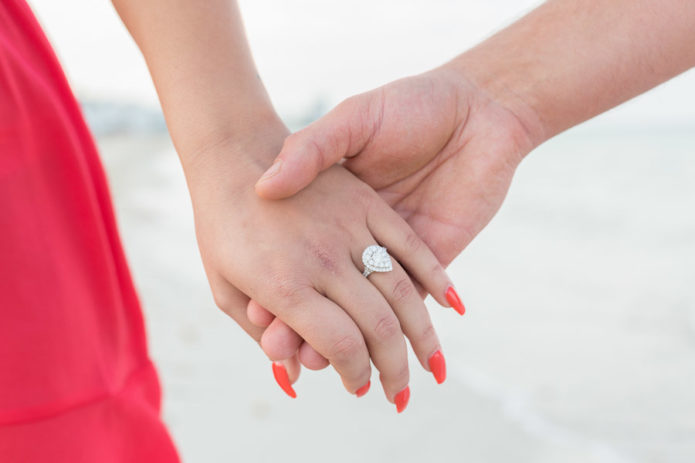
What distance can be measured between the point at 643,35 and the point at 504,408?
73.2 inches

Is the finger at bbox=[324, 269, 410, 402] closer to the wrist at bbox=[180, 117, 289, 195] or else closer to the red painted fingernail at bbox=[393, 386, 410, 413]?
the red painted fingernail at bbox=[393, 386, 410, 413]

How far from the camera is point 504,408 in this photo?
9.23 feet

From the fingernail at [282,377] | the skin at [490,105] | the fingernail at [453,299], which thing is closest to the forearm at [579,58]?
the skin at [490,105]

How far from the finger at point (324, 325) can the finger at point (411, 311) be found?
0.36 ft

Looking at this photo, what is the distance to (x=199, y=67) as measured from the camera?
1.30 metres

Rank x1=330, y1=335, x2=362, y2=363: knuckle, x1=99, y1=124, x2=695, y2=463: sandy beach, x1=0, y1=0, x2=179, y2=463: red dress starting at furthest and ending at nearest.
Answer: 1. x1=99, y1=124, x2=695, y2=463: sandy beach
2. x1=330, y1=335, x2=362, y2=363: knuckle
3. x1=0, y1=0, x2=179, y2=463: red dress

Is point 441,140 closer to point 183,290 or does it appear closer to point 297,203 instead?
point 297,203

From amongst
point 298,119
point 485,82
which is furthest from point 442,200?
point 298,119

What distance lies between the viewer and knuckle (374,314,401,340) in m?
1.29

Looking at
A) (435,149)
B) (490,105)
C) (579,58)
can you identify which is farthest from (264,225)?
(579,58)

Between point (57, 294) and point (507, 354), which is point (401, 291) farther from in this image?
point (507, 354)

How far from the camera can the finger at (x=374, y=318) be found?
4.23 feet

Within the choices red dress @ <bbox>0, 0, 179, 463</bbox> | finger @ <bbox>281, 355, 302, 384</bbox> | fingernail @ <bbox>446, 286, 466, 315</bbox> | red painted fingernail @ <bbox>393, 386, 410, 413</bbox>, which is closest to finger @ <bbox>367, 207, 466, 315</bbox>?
fingernail @ <bbox>446, 286, 466, 315</bbox>

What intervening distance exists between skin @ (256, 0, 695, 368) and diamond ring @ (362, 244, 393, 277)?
191 mm
